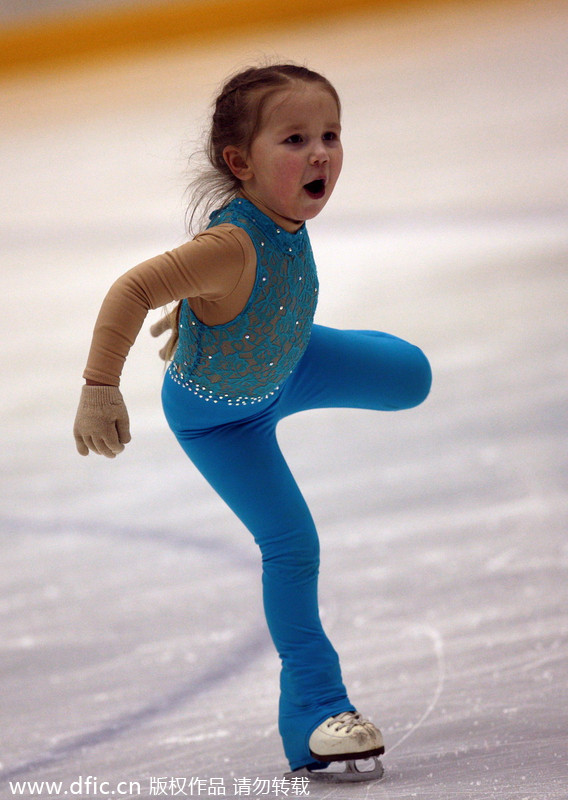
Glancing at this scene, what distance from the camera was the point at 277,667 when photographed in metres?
2.17

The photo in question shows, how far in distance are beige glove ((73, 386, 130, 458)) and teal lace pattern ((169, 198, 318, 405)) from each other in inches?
8.6

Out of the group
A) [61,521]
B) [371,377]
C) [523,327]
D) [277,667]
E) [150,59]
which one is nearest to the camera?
[371,377]

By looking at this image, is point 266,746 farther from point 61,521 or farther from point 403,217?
point 403,217

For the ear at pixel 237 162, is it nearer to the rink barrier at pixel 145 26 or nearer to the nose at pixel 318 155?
the nose at pixel 318 155

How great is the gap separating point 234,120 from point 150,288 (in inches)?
13.2

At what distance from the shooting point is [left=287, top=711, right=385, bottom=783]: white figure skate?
1.58 meters

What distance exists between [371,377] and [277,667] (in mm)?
715

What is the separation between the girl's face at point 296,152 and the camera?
1.51m

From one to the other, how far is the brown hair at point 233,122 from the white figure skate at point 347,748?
67cm

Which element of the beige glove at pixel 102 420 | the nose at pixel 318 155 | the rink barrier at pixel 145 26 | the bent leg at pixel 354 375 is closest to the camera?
the beige glove at pixel 102 420

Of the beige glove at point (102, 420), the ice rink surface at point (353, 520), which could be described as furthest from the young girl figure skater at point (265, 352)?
the ice rink surface at point (353, 520)

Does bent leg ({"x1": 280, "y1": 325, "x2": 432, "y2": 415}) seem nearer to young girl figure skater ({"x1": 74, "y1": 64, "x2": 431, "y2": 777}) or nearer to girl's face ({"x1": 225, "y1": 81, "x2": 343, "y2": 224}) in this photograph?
young girl figure skater ({"x1": 74, "y1": 64, "x2": 431, "y2": 777})

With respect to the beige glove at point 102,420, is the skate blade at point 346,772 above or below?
below

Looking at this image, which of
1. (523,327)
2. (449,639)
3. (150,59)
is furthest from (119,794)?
(150,59)
